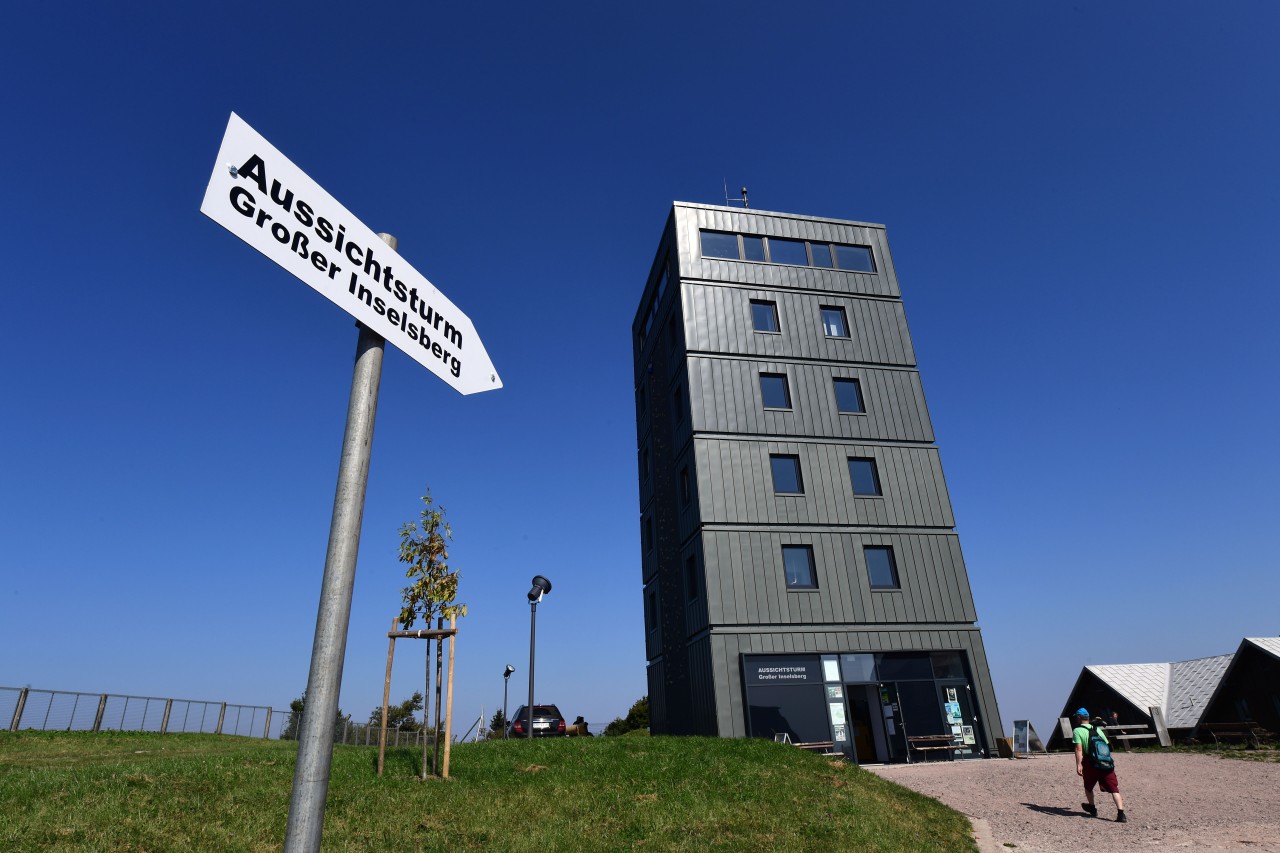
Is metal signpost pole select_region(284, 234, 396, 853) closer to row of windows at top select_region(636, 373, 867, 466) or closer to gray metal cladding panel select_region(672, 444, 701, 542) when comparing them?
gray metal cladding panel select_region(672, 444, 701, 542)

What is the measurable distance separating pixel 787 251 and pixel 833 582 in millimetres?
13319

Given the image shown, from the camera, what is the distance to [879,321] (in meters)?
27.6

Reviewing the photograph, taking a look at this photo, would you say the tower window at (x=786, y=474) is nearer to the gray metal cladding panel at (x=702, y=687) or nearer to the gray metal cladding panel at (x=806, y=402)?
the gray metal cladding panel at (x=806, y=402)

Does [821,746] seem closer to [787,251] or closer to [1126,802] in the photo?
[1126,802]

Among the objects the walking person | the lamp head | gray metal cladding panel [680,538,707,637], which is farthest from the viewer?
gray metal cladding panel [680,538,707,637]

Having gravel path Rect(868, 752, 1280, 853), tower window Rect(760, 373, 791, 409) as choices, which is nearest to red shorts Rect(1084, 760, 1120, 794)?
gravel path Rect(868, 752, 1280, 853)

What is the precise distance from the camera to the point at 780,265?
91.8 ft

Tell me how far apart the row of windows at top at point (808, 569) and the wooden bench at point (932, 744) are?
448cm

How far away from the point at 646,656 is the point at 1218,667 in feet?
94.8

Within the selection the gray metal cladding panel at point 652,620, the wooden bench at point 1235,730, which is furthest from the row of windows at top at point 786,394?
the wooden bench at point 1235,730

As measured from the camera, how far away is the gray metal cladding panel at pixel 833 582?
22031mm

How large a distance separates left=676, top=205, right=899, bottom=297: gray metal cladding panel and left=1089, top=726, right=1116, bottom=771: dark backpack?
18.7 meters

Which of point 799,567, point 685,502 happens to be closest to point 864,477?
point 799,567

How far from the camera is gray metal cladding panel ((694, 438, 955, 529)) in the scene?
23427 millimetres
